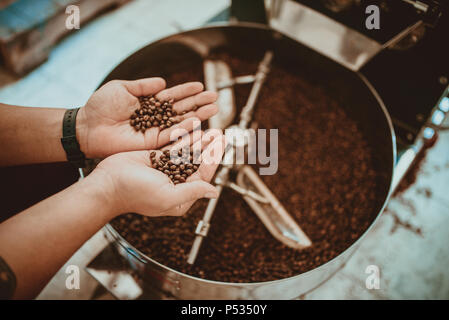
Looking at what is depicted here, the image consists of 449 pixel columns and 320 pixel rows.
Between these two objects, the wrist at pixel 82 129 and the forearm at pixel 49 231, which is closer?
the forearm at pixel 49 231

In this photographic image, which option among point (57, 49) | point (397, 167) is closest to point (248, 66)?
point (397, 167)

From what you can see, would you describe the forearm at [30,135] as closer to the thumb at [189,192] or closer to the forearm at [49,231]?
the forearm at [49,231]

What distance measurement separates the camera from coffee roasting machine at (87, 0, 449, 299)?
87 centimetres

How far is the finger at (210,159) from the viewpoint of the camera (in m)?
0.94

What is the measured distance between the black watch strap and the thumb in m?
0.38

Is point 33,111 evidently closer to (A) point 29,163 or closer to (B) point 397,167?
(A) point 29,163

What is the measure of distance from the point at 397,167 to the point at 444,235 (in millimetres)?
333

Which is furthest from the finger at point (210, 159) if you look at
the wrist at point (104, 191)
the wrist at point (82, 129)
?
the wrist at point (82, 129)

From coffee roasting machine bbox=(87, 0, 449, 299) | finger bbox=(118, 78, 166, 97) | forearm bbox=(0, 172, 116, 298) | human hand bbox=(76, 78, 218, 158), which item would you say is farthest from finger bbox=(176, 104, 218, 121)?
forearm bbox=(0, 172, 116, 298)

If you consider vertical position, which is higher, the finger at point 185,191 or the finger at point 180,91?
the finger at point 180,91

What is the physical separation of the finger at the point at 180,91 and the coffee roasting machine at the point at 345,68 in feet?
0.69

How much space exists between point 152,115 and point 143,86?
96 mm

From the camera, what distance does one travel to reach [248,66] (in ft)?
4.96

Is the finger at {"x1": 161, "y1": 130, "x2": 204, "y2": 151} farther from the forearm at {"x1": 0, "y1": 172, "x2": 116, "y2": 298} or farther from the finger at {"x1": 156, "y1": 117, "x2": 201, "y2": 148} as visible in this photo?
the forearm at {"x1": 0, "y1": 172, "x2": 116, "y2": 298}
